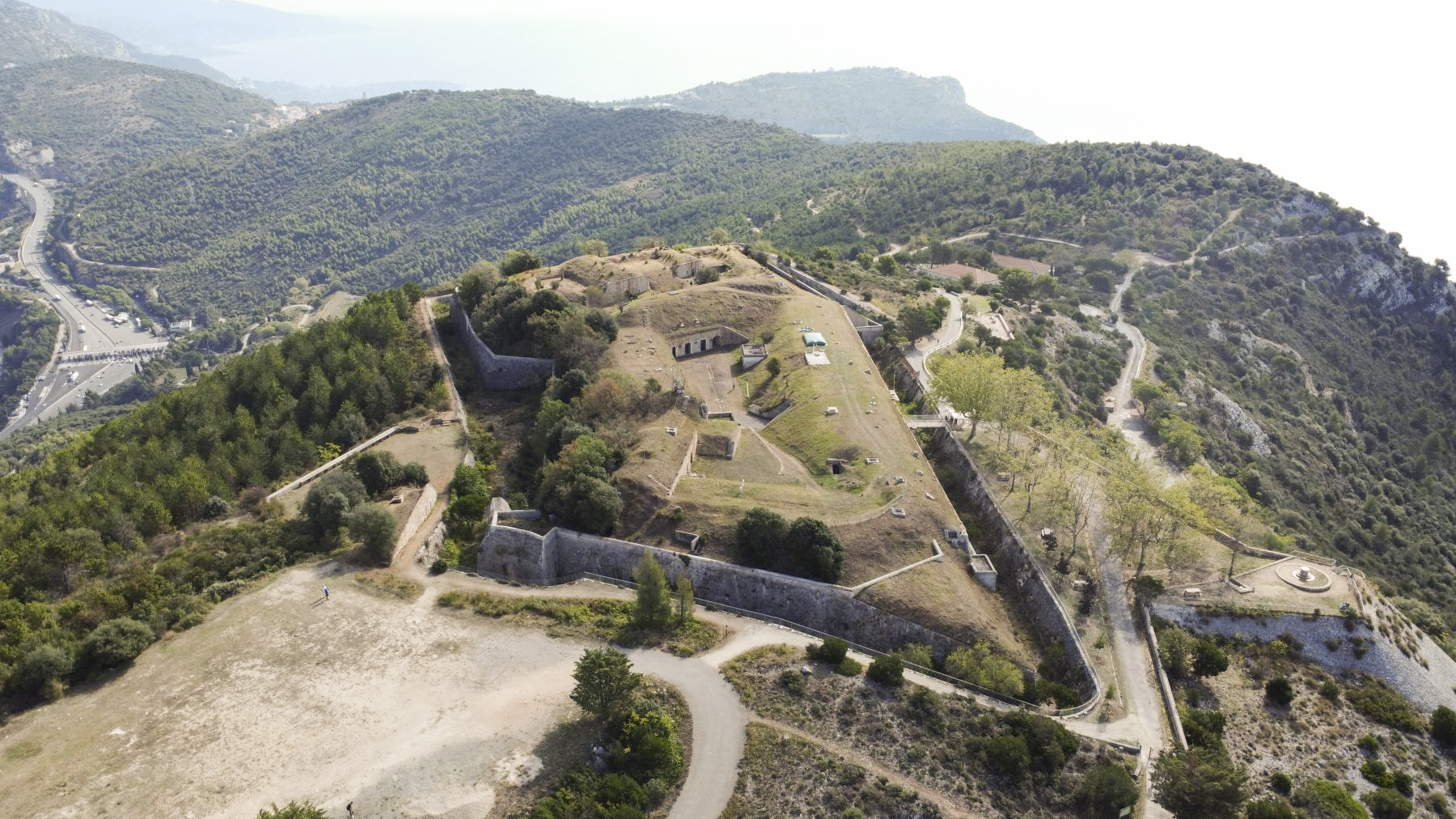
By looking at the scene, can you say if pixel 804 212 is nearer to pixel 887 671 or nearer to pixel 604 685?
pixel 887 671

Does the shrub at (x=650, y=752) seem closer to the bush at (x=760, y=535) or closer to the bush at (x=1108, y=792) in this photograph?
the bush at (x=760, y=535)

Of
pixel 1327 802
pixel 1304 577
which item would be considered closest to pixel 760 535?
pixel 1327 802

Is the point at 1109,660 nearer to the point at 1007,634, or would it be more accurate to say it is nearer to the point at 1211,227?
the point at 1007,634

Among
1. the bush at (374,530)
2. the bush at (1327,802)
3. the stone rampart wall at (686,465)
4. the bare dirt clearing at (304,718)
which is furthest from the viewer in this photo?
the stone rampart wall at (686,465)

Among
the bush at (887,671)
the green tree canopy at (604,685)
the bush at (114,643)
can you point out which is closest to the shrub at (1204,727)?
the bush at (887,671)

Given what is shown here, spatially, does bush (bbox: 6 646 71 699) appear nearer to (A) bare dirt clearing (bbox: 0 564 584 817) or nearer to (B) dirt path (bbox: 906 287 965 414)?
(A) bare dirt clearing (bbox: 0 564 584 817)
